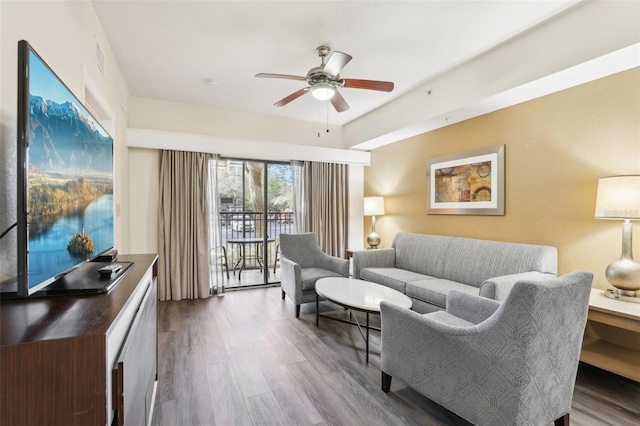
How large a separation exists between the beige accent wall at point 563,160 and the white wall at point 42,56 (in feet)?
12.2

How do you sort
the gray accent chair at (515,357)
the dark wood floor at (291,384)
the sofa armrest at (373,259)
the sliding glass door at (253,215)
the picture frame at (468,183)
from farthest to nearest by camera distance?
the sliding glass door at (253,215)
the sofa armrest at (373,259)
the picture frame at (468,183)
the dark wood floor at (291,384)
the gray accent chair at (515,357)

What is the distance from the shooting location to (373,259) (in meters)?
4.00

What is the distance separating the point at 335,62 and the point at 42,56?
1.74 m

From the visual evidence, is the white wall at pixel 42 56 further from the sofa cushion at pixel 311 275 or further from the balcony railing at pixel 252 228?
the sofa cushion at pixel 311 275

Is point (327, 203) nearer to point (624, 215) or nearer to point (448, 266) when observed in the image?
point (448, 266)

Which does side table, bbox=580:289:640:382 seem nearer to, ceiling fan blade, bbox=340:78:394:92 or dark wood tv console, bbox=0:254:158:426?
ceiling fan blade, bbox=340:78:394:92

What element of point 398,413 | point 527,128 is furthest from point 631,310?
point 527,128

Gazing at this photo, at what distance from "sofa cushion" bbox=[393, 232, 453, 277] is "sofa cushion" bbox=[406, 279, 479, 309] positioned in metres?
0.35

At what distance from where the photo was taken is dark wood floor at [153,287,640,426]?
70.9 inches

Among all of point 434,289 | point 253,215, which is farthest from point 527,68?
point 253,215

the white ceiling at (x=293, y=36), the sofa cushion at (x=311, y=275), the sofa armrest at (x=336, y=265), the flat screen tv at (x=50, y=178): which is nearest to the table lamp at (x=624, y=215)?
the white ceiling at (x=293, y=36)

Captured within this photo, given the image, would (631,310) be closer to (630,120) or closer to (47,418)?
(630,120)

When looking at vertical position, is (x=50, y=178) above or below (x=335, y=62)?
below

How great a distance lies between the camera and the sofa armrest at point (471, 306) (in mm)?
1968
